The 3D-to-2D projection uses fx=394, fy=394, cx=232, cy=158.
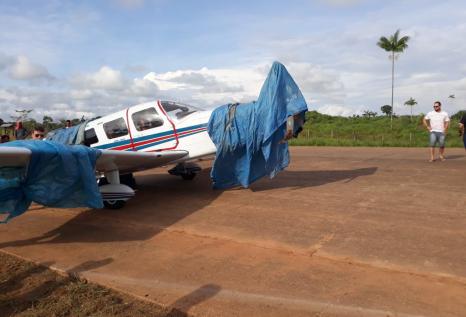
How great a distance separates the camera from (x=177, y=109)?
9.36 metres

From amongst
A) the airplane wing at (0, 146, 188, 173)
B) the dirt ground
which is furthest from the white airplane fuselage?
the dirt ground

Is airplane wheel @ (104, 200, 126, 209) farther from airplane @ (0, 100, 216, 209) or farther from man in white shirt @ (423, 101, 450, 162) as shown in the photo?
man in white shirt @ (423, 101, 450, 162)

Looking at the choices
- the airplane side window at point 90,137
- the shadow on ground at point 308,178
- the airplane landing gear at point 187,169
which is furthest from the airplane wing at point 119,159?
the shadow on ground at point 308,178

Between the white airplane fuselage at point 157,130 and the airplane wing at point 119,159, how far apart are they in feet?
1.19

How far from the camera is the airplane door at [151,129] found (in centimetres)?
909

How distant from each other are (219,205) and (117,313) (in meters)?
4.31

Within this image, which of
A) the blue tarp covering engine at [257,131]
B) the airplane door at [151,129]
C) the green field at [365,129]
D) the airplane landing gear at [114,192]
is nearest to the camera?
the airplane landing gear at [114,192]

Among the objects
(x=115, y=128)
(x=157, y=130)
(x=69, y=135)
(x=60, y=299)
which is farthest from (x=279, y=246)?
A: (x=69, y=135)

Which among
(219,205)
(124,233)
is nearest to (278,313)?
(124,233)

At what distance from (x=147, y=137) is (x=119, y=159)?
6.06 feet

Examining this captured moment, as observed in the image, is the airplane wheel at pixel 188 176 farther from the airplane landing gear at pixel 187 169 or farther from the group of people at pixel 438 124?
the group of people at pixel 438 124

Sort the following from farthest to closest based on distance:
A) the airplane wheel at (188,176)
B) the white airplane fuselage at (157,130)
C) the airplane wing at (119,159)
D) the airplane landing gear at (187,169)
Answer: the airplane wheel at (188,176)
the airplane landing gear at (187,169)
the white airplane fuselage at (157,130)
the airplane wing at (119,159)

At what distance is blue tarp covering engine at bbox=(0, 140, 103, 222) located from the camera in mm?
5758

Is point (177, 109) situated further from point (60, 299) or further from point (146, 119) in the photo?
point (60, 299)
